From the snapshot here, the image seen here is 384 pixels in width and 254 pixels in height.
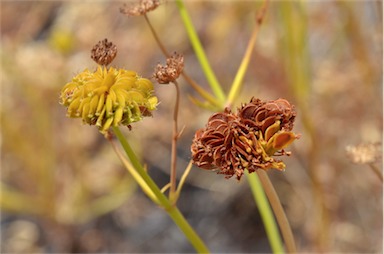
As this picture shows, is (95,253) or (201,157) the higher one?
(201,157)

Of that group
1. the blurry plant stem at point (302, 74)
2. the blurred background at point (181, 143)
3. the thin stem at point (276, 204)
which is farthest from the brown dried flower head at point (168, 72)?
the blurred background at point (181, 143)

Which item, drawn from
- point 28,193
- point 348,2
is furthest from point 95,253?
point 348,2

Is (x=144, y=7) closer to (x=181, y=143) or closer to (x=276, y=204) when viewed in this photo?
(x=276, y=204)

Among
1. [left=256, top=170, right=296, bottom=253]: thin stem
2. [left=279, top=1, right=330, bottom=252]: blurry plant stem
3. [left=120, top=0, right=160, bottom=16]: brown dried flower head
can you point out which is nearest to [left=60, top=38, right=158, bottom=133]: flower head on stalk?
[left=256, top=170, right=296, bottom=253]: thin stem

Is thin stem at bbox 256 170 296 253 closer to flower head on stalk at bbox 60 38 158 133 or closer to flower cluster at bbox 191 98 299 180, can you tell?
flower cluster at bbox 191 98 299 180

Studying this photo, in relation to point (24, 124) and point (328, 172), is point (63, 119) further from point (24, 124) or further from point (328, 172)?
point (328, 172)

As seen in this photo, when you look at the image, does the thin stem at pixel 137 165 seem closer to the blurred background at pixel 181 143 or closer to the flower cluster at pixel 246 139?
the flower cluster at pixel 246 139
